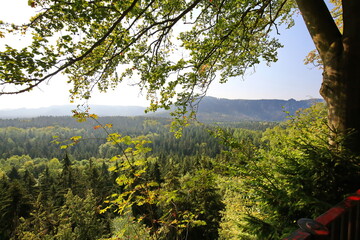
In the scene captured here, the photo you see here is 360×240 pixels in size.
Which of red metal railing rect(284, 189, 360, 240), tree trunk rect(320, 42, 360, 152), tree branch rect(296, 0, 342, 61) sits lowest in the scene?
red metal railing rect(284, 189, 360, 240)

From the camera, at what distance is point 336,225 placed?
1791 mm

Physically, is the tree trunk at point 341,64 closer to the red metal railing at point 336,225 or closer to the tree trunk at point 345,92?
the tree trunk at point 345,92

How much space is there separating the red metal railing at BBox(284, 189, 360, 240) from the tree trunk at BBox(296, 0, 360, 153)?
1746 mm

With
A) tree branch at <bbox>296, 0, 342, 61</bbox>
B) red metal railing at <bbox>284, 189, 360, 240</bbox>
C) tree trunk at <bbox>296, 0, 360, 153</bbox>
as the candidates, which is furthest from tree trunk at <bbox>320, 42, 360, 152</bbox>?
red metal railing at <bbox>284, 189, 360, 240</bbox>

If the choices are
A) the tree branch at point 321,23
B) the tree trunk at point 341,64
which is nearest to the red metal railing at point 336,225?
the tree trunk at point 341,64

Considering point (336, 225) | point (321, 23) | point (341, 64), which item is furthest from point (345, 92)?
point (336, 225)

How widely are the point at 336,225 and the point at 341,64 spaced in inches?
123

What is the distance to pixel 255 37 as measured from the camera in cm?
671

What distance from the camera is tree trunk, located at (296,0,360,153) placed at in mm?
3447

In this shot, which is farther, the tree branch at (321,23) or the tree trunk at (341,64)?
the tree branch at (321,23)

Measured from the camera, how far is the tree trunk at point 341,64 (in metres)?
3.45

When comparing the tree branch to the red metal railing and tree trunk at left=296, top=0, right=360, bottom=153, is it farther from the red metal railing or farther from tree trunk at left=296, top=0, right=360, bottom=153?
the red metal railing

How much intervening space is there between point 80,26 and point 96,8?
1.70 feet

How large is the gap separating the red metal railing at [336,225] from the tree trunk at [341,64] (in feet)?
5.73
